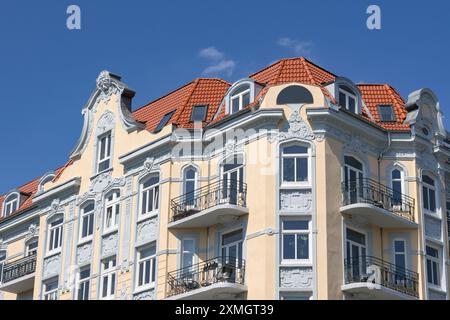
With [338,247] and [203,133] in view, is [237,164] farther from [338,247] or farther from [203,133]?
[338,247]

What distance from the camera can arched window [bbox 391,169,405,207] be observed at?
127 ft

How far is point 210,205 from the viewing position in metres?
37.9

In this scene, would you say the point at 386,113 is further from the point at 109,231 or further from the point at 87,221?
the point at 87,221

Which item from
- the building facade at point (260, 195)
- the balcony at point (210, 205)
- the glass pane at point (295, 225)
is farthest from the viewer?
the balcony at point (210, 205)

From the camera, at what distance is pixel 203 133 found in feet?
130

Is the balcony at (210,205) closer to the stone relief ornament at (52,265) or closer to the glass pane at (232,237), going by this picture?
the glass pane at (232,237)

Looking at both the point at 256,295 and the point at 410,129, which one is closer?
the point at 256,295

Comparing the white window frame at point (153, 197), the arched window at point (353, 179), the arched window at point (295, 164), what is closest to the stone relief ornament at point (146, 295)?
the white window frame at point (153, 197)

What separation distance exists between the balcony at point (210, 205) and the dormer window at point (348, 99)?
511 centimetres

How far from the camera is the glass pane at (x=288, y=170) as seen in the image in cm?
3722

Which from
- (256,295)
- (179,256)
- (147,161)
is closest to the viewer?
(256,295)

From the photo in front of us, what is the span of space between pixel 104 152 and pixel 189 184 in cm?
521
